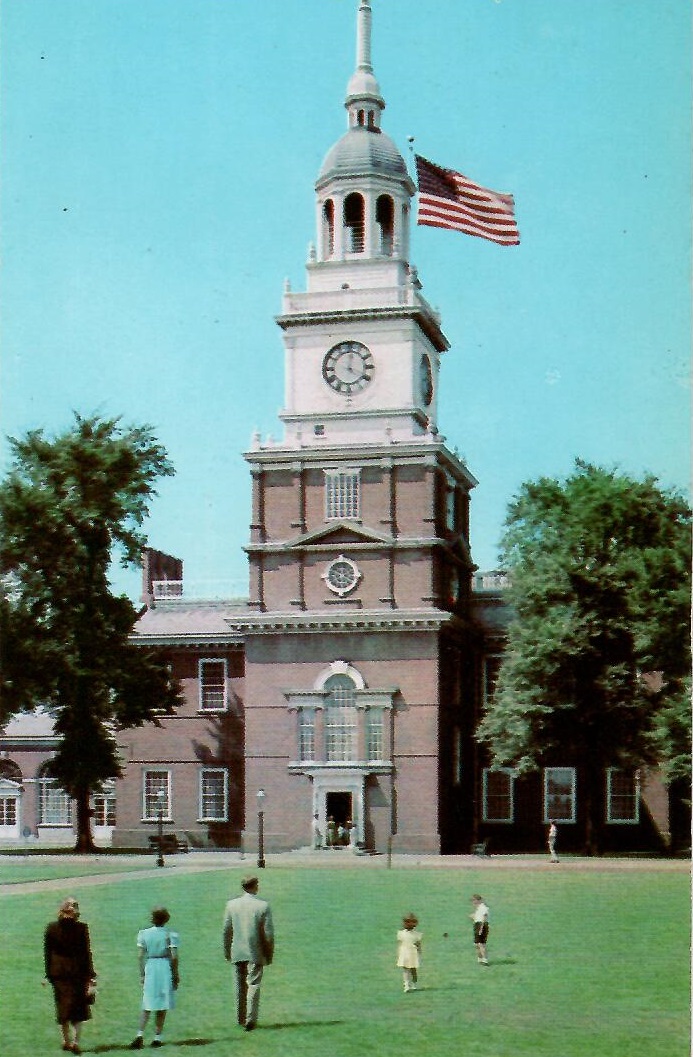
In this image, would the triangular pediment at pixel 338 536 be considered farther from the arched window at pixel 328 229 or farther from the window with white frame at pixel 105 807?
the window with white frame at pixel 105 807

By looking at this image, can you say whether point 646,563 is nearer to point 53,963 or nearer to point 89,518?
point 89,518

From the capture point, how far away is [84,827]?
170 ft

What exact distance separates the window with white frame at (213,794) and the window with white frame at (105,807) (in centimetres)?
360

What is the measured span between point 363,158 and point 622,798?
82.6 feet

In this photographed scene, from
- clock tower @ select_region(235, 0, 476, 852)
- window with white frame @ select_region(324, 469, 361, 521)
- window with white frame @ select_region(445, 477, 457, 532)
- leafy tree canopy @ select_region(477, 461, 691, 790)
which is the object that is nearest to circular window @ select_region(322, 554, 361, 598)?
clock tower @ select_region(235, 0, 476, 852)

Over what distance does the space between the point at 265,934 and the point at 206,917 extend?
45.9 ft

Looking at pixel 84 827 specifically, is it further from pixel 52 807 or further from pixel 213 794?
pixel 52 807

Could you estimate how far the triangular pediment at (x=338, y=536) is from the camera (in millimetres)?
55356

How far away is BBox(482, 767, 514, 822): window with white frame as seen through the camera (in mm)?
59000

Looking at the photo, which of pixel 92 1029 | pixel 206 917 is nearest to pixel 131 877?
pixel 206 917

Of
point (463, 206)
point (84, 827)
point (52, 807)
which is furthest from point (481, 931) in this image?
point (52, 807)

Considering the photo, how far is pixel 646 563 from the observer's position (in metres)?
40.2

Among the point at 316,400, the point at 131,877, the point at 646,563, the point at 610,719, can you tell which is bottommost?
the point at 131,877

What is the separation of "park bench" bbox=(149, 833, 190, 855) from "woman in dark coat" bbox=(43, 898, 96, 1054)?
119 ft
